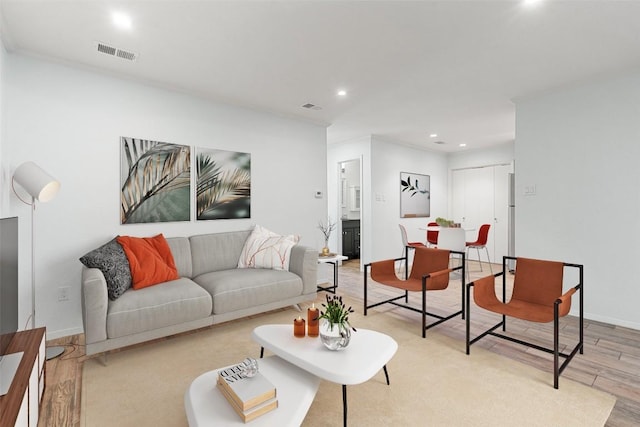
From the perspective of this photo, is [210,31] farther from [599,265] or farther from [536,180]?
[599,265]

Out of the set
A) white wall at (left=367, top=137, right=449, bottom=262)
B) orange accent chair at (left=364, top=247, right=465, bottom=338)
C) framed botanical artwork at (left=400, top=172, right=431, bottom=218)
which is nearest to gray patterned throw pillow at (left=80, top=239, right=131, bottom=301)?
orange accent chair at (left=364, top=247, right=465, bottom=338)

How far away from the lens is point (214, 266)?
11.8 feet

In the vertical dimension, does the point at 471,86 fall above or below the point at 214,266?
above

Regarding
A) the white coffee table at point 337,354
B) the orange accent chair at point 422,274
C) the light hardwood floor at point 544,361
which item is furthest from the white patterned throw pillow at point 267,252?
the white coffee table at point 337,354

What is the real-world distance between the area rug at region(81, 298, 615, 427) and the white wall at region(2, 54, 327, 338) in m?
0.99

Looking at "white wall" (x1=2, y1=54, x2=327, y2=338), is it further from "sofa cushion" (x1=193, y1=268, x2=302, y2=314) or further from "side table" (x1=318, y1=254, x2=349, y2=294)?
"side table" (x1=318, y1=254, x2=349, y2=294)

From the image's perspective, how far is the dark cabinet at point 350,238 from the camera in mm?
6725

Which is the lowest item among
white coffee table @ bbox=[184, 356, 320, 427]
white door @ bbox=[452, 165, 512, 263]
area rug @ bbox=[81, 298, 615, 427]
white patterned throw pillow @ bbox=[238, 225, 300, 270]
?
area rug @ bbox=[81, 298, 615, 427]

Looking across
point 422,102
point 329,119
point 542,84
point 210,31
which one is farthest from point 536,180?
point 210,31

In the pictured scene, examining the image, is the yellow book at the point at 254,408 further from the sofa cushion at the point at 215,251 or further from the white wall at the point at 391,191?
the white wall at the point at 391,191

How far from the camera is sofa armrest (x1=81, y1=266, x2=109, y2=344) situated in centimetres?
236

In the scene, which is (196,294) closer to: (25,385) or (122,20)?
(25,385)

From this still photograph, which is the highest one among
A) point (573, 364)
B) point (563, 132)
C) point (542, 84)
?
point (542, 84)

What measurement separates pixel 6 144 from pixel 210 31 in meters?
1.91
